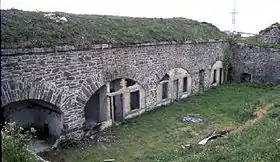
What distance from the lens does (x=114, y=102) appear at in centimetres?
1381

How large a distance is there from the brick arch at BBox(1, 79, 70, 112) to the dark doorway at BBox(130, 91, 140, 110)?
4011 millimetres

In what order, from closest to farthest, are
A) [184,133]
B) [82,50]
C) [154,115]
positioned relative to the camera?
[82,50], [184,133], [154,115]

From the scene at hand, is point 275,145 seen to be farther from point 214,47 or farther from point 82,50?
point 214,47

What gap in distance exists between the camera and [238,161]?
6.96 meters

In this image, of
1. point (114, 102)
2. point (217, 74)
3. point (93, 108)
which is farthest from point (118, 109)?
point (217, 74)

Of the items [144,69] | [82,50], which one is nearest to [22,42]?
[82,50]

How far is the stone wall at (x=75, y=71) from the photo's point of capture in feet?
32.7

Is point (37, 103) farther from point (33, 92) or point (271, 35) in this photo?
point (271, 35)

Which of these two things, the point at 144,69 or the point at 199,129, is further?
the point at 144,69

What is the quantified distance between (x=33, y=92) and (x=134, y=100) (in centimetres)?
563

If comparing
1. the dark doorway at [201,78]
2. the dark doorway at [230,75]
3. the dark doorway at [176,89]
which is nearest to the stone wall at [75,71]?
the dark doorway at [176,89]

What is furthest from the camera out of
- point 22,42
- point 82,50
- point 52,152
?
point 82,50

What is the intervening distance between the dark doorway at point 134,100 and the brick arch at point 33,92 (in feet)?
13.2

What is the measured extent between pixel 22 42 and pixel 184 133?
6902mm
